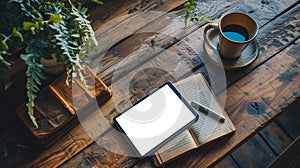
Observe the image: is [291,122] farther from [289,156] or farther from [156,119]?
[156,119]

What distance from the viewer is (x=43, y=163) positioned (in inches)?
33.3

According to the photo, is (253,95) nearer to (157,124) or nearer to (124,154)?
(157,124)

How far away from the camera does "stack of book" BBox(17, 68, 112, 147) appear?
0.83 metres

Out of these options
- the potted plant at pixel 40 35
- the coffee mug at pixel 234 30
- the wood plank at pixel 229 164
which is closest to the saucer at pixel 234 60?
the coffee mug at pixel 234 30

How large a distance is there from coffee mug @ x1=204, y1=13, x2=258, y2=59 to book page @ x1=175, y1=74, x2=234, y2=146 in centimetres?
10

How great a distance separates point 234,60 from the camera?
0.92 metres

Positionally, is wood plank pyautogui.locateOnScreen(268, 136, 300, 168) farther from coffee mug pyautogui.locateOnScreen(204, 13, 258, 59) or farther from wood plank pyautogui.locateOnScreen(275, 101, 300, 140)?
wood plank pyautogui.locateOnScreen(275, 101, 300, 140)

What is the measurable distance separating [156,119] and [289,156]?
1.12 feet

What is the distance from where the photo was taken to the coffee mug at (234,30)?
0.88 m

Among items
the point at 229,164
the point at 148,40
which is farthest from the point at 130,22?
the point at 229,164

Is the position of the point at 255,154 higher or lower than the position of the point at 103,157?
lower

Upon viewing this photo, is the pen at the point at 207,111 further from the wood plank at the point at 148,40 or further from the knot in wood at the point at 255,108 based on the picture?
the wood plank at the point at 148,40

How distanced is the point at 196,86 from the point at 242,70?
5.6 inches

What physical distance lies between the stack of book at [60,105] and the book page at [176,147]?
0.69 ft
